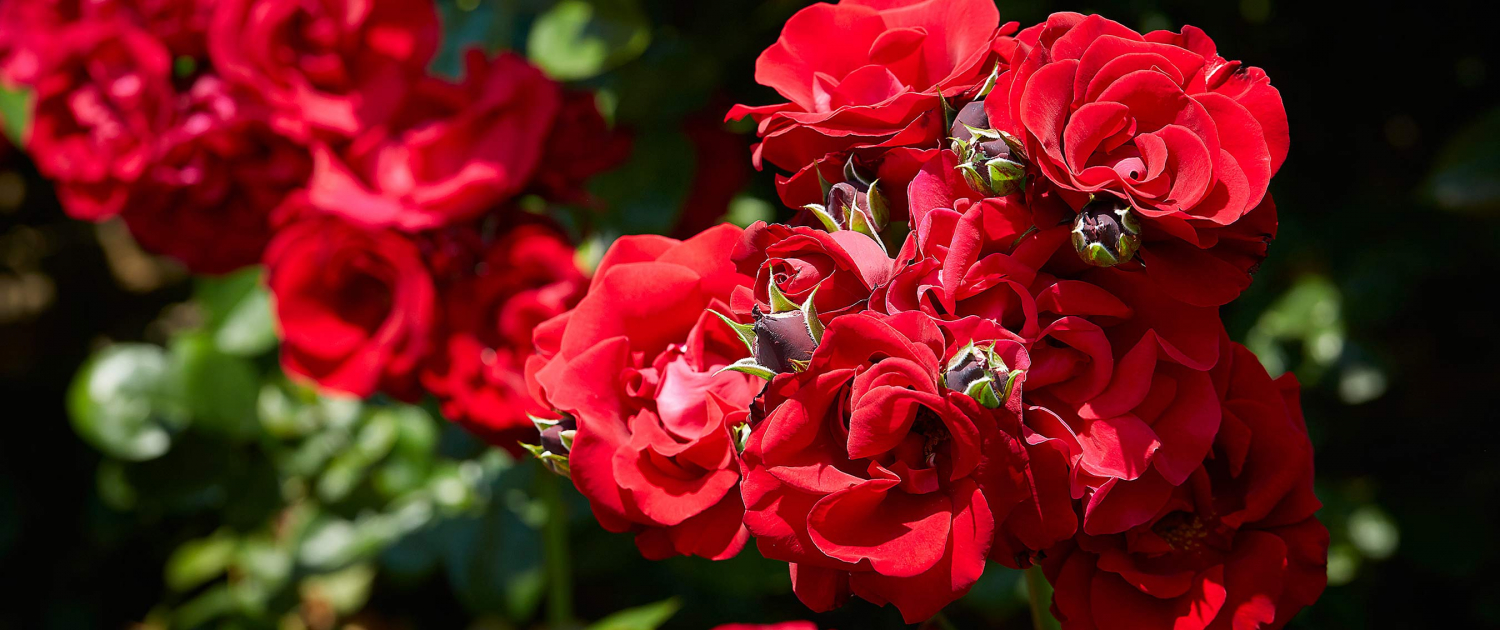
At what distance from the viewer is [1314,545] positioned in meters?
0.49

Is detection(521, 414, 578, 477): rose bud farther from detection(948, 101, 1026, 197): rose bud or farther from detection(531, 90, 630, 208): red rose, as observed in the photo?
detection(531, 90, 630, 208): red rose

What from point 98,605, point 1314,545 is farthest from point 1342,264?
point 98,605

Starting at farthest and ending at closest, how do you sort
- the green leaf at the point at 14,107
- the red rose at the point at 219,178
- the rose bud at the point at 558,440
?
the green leaf at the point at 14,107, the red rose at the point at 219,178, the rose bud at the point at 558,440

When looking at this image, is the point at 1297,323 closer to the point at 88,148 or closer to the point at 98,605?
the point at 88,148

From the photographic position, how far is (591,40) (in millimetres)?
1016

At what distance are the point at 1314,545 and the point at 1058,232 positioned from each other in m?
0.21

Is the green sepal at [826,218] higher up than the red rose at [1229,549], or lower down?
higher up

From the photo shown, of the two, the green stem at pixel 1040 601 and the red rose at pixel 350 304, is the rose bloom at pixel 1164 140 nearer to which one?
the green stem at pixel 1040 601

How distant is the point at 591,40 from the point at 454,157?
0.82 ft

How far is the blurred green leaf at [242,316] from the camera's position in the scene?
4.24 ft

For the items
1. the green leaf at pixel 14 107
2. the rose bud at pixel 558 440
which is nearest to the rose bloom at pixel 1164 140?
the rose bud at pixel 558 440

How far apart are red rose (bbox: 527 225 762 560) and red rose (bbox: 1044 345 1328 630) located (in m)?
0.17

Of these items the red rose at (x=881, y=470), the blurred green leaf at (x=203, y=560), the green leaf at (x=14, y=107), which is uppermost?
the red rose at (x=881, y=470)

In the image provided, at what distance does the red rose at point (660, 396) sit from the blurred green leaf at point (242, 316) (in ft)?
2.98
